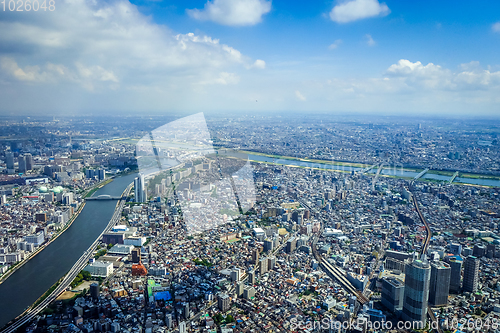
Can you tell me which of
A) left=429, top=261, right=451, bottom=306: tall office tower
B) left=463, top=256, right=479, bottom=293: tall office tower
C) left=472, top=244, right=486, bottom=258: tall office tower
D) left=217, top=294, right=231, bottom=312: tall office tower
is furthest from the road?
left=472, top=244, right=486, bottom=258: tall office tower

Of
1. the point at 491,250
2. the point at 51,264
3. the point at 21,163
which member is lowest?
the point at 51,264

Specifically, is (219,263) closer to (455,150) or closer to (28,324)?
(28,324)

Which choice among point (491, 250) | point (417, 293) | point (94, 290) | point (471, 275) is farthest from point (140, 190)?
point (491, 250)

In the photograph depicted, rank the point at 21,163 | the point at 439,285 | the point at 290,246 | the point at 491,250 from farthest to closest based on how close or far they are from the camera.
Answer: the point at 21,163 → the point at 290,246 → the point at 491,250 → the point at 439,285

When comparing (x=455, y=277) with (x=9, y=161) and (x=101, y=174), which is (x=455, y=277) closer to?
(x=101, y=174)

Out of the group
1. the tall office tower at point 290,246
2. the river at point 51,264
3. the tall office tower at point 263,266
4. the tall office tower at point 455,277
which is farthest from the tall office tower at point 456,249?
the river at point 51,264

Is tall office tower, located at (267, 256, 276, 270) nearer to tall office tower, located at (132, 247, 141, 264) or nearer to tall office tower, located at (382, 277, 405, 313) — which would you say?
tall office tower, located at (382, 277, 405, 313)
